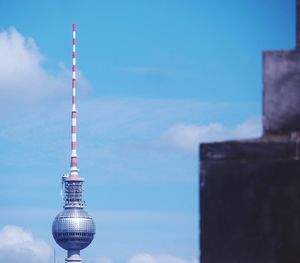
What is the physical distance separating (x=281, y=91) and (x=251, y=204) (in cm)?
62

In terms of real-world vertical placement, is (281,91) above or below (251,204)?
above

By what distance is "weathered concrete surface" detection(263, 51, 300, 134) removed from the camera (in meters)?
5.09

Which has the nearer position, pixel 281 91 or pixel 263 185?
pixel 263 185

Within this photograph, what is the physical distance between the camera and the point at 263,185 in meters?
4.81

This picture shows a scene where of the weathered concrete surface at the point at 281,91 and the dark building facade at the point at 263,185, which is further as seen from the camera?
the weathered concrete surface at the point at 281,91

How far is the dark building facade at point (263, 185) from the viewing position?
472 centimetres

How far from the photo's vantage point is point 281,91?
201 inches

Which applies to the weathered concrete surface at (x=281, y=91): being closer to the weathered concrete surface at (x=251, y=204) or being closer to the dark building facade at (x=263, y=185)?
the dark building facade at (x=263, y=185)

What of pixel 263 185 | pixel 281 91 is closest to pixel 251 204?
pixel 263 185

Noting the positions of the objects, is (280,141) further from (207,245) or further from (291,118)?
(207,245)

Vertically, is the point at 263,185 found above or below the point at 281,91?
below

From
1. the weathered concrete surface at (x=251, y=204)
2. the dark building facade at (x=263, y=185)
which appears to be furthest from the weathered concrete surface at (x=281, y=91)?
the weathered concrete surface at (x=251, y=204)

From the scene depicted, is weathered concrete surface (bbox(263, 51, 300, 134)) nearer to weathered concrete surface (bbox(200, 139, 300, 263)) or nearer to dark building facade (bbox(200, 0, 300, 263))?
dark building facade (bbox(200, 0, 300, 263))

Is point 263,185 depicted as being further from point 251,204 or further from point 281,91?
point 281,91
